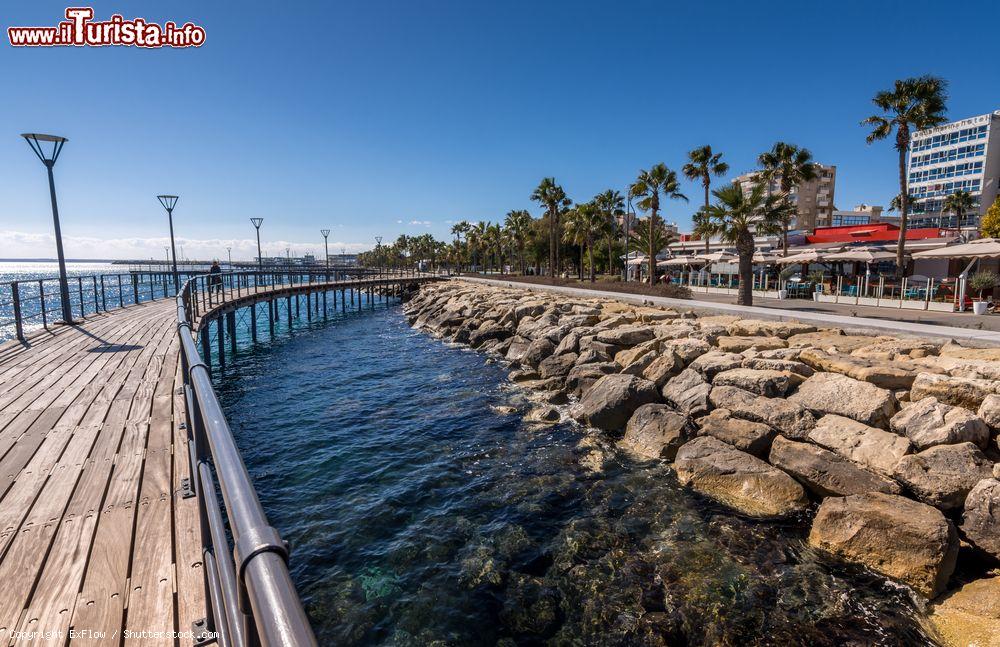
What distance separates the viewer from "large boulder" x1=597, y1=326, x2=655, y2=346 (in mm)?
13391

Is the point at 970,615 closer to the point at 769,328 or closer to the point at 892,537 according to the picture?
the point at 892,537

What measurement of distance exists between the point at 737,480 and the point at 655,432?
1858mm

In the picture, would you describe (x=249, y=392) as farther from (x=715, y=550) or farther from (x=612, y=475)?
(x=715, y=550)

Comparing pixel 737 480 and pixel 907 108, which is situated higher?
pixel 907 108

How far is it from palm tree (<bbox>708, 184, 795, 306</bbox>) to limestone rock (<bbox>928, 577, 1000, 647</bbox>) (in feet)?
53.8

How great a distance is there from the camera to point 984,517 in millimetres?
5234

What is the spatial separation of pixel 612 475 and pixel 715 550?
2.18 m

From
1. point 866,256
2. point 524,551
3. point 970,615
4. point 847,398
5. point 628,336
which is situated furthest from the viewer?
point 866,256

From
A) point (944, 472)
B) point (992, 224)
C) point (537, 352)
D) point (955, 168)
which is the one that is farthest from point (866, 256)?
point (955, 168)

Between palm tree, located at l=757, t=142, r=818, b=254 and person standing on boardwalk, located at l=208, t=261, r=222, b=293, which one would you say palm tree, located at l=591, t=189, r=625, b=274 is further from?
person standing on boardwalk, located at l=208, t=261, r=222, b=293

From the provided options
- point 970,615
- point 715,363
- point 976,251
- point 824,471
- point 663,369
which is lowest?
point 970,615

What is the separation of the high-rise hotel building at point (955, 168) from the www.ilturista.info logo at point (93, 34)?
67.8 m

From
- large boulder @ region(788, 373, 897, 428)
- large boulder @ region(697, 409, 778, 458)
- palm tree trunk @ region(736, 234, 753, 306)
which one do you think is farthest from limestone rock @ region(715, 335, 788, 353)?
palm tree trunk @ region(736, 234, 753, 306)

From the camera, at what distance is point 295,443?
9.73m
